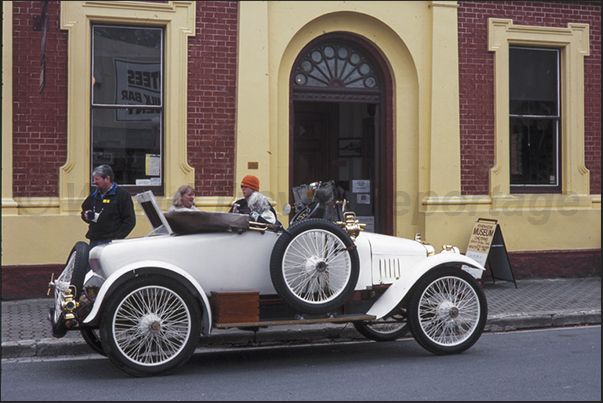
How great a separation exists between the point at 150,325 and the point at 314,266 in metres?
1.53

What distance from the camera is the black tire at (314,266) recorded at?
6.58 m

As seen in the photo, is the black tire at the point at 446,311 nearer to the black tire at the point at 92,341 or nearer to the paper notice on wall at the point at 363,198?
the black tire at the point at 92,341

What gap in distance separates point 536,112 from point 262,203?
703 centimetres

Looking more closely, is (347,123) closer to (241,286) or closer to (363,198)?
(363,198)

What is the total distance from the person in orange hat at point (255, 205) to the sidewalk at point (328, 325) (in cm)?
137

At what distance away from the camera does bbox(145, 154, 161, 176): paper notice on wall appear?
10.9 m

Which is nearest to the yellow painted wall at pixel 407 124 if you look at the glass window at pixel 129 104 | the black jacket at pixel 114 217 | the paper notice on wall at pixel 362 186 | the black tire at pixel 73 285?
the glass window at pixel 129 104

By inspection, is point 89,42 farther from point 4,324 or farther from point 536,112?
point 536,112

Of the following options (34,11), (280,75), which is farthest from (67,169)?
(280,75)

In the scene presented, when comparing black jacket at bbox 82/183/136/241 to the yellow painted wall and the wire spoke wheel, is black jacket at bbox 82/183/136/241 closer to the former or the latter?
the yellow painted wall

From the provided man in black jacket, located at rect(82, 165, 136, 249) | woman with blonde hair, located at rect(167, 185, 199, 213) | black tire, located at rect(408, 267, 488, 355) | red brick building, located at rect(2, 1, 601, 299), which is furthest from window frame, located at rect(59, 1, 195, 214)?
black tire, located at rect(408, 267, 488, 355)

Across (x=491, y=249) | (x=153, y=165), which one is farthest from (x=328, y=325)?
(x=491, y=249)

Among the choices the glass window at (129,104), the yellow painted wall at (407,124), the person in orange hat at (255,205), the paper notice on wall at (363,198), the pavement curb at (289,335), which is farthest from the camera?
the paper notice on wall at (363,198)

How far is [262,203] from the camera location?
7.51m
